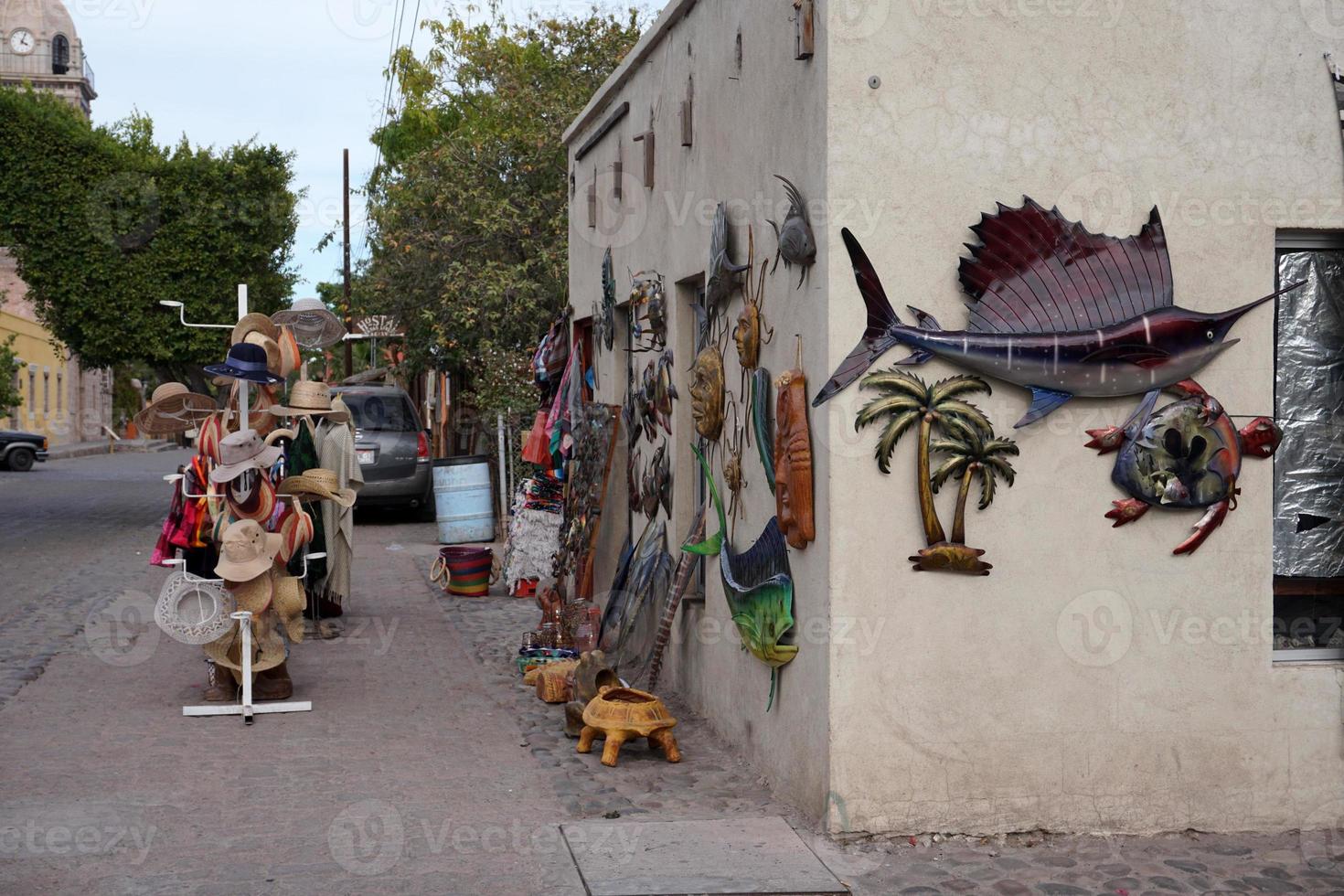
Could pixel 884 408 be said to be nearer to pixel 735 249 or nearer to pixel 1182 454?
pixel 1182 454

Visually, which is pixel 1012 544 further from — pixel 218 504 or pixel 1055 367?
pixel 218 504

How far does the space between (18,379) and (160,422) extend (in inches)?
1785

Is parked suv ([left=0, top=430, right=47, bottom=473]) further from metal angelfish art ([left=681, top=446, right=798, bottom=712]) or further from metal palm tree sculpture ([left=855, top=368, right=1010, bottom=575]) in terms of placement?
metal palm tree sculpture ([left=855, top=368, right=1010, bottom=575])

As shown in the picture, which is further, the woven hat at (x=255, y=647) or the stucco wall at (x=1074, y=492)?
the woven hat at (x=255, y=647)

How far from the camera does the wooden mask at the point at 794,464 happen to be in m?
5.50

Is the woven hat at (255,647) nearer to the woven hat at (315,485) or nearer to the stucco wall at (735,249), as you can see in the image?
the woven hat at (315,485)

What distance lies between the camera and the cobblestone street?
506 centimetres

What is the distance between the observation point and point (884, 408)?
5309 mm

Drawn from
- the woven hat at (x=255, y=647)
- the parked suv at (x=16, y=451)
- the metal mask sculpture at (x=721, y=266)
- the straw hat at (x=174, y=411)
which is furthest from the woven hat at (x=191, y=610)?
the parked suv at (x=16, y=451)

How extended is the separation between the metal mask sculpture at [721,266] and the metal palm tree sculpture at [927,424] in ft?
4.72

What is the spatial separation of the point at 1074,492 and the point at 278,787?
378cm

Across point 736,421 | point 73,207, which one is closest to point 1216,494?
point 736,421

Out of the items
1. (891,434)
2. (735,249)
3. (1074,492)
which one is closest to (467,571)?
(735,249)

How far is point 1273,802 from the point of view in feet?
18.4
